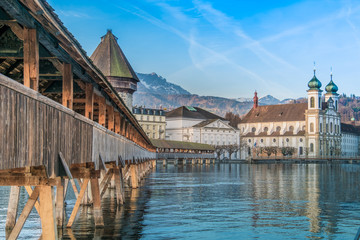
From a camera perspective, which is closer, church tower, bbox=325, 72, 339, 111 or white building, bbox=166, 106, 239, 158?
white building, bbox=166, 106, 239, 158

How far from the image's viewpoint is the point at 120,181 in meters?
25.6

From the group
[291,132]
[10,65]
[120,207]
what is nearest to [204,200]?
[120,207]

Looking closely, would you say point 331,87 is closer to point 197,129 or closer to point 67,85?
point 197,129

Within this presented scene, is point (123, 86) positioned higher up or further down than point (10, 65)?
higher up

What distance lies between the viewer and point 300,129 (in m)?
171

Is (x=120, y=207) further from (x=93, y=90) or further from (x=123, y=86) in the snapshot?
(x=123, y=86)

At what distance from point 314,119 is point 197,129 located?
3785 centimetres

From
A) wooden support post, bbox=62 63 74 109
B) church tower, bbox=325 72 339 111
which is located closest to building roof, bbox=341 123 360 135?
church tower, bbox=325 72 339 111

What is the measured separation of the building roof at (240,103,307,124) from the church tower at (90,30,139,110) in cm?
10704

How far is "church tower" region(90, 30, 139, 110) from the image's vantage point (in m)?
71.9

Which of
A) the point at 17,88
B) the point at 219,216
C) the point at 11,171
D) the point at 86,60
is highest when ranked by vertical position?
the point at 86,60

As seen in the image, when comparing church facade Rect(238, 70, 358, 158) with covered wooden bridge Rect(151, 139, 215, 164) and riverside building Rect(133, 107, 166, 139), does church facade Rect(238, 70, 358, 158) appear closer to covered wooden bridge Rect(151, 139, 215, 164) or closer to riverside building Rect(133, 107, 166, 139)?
riverside building Rect(133, 107, 166, 139)

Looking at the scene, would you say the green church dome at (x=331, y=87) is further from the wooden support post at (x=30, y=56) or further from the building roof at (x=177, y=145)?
the wooden support post at (x=30, y=56)

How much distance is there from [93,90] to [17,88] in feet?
27.1
